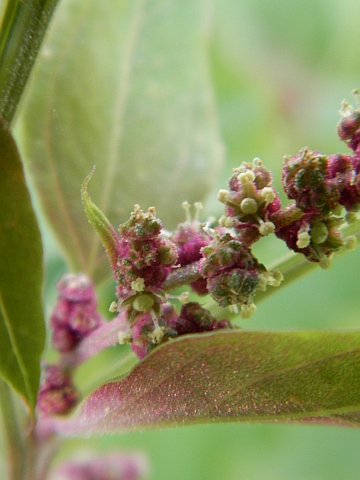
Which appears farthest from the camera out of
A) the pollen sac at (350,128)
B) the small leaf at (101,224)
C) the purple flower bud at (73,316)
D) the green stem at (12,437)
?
the purple flower bud at (73,316)

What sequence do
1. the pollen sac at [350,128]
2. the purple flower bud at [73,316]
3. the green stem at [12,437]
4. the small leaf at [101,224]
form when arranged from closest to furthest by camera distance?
the small leaf at [101,224] < the pollen sac at [350,128] < the green stem at [12,437] < the purple flower bud at [73,316]

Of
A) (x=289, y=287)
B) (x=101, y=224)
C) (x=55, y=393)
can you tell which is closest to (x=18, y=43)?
(x=101, y=224)

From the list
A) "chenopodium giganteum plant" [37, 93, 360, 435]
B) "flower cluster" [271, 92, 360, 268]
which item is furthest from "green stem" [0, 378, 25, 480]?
"flower cluster" [271, 92, 360, 268]

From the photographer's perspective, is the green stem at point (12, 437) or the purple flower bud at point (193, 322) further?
the green stem at point (12, 437)

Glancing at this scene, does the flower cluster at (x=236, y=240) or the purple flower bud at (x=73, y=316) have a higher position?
the flower cluster at (x=236, y=240)

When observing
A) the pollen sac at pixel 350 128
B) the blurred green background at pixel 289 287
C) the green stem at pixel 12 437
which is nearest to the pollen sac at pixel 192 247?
the pollen sac at pixel 350 128

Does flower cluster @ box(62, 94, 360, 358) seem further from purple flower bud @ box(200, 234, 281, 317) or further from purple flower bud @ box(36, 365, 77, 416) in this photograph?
purple flower bud @ box(36, 365, 77, 416)

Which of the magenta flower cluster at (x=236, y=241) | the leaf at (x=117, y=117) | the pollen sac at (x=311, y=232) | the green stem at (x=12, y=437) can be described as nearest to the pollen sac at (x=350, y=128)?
the magenta flower cluster at (x=236, y=241)

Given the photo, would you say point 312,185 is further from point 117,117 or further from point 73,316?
point 117,117

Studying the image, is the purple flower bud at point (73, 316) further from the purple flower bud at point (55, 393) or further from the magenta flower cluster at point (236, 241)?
the magenta flower cluster at point (236, 241)
